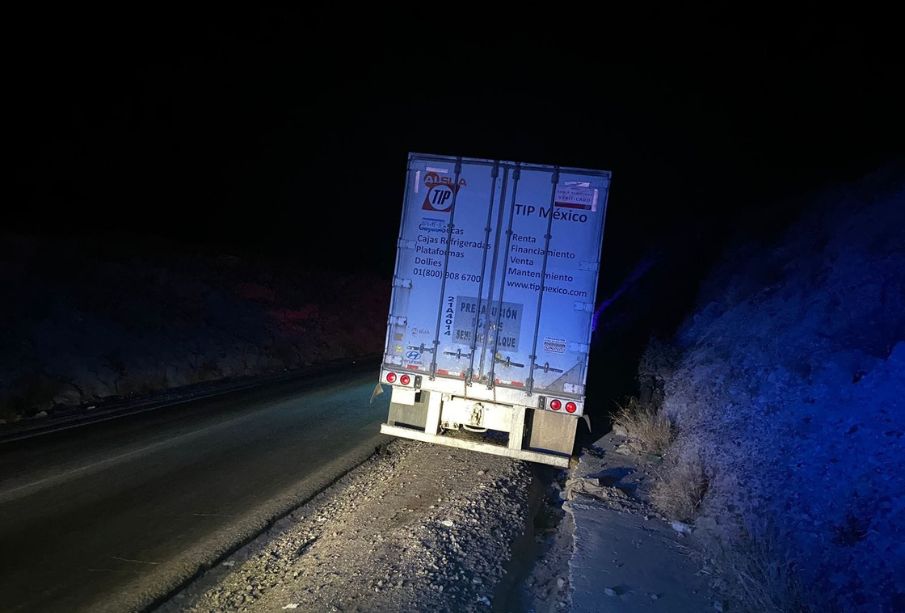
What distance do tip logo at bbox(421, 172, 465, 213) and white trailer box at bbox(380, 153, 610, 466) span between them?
0.01 m

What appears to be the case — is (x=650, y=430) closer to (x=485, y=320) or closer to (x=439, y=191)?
(x=485, y=320)

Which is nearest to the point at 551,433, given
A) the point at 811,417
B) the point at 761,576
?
the point at 811,417

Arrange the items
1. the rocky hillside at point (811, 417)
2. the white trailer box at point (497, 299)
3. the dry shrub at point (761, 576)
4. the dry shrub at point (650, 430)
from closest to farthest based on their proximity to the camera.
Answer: the dry shrub at point (761, 576), the rocky hillside at point (811, 417), the white trailer box at point (497, 299), the dry shrub at point (650, 430)

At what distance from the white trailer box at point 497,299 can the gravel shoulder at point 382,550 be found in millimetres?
815

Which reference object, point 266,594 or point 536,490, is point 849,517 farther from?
point 266,594

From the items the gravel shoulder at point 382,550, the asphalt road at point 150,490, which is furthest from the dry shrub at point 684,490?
the asphalt road at point 150,490

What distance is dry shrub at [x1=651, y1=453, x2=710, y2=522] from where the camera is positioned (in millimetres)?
6379

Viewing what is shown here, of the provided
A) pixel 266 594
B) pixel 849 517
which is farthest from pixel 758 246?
pixel 266 594

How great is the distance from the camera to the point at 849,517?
189 inches

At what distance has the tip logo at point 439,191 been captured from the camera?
7.95 metres

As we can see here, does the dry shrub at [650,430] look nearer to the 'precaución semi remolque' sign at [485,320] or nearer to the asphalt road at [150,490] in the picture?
the 'precaución semi remolque' sign at [485,320]

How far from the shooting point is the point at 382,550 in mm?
5379

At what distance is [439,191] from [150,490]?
5.16m

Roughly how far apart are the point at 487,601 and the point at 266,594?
5.84 feet
